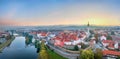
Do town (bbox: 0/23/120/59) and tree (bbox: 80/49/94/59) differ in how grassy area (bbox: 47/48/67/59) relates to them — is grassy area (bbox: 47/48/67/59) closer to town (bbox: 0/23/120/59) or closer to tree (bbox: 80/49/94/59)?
town (bbox: 0/23/120/59)

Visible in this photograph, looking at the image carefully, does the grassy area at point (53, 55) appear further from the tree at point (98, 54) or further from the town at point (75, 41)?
the tree at point (98, 54)

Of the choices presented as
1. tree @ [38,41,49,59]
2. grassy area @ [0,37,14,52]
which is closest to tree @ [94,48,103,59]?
tree @ [38,41,49,59]

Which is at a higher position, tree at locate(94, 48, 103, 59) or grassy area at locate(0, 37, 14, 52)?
grassy area at locate(0, 37, 14, 52)

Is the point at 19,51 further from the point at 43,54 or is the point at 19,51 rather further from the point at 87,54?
the point at 87,54

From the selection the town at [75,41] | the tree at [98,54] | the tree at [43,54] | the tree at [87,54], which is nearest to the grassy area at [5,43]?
the town at [75,41]

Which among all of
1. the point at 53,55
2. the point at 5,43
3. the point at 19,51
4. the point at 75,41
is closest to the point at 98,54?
the point at 75,41

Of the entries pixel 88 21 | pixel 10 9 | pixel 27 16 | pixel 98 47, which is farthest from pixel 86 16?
pixel 10 9

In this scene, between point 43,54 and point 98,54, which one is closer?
point 98,54

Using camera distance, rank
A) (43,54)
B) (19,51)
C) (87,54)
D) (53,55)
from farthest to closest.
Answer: (19,51)
(53,55)
(43,54)
(87,54)
